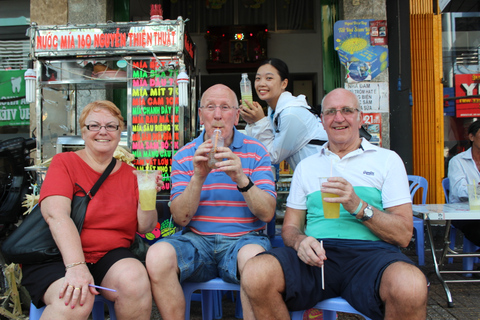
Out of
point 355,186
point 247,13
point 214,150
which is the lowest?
point 355,186

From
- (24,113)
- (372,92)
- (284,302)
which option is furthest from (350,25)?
(24,113)

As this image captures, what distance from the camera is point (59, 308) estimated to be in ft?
5.53

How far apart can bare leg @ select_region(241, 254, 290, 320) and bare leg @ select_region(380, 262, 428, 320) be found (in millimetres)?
469

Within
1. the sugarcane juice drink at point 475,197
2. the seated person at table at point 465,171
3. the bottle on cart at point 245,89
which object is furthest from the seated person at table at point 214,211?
the seated person at table at point 465,171

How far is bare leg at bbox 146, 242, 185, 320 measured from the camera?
1.88 meters

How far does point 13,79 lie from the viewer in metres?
6.10

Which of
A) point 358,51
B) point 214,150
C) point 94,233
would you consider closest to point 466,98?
point 358,51

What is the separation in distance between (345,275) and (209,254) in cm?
73

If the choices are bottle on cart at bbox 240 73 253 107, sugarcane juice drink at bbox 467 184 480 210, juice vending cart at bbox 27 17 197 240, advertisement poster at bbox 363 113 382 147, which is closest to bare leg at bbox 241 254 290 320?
bottle on cart at bbox 240 73 253 107

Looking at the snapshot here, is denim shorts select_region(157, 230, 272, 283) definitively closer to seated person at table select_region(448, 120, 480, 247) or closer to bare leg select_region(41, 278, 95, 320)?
bare leg select_region(41, 278, 95, 320)

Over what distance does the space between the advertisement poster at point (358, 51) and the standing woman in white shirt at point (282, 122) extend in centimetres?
253

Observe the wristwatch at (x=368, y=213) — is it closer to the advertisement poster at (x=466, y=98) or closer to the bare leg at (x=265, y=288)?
the bare leg at (x=265, y=288)

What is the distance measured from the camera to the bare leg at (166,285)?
188 cm

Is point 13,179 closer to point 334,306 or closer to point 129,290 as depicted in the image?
point 129,290
